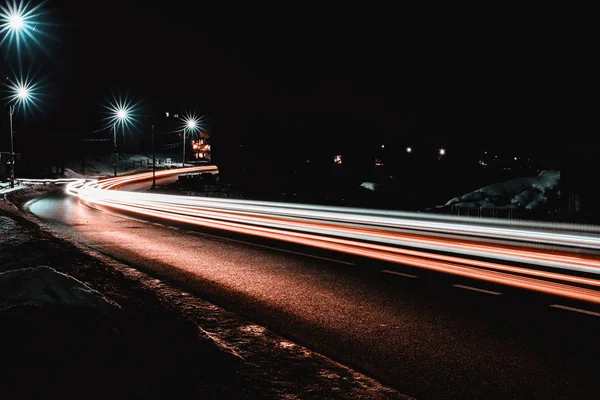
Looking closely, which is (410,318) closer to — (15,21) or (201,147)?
(15,21)

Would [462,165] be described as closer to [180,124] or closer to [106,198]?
[106,198]

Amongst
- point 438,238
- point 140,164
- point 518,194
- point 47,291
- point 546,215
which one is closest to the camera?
point 47,291

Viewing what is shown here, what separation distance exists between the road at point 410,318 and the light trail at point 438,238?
0.74 m

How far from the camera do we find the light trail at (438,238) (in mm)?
10039

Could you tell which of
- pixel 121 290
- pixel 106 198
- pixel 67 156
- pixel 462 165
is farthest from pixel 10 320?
pixel 67 156

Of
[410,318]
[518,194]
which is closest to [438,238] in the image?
[410,318]

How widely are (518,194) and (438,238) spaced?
16.9m

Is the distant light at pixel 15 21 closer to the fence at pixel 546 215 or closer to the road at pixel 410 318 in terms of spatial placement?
the road at pixel 410 318

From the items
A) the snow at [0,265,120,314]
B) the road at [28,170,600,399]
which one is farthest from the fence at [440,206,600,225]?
the snow at [0,265,120,314]

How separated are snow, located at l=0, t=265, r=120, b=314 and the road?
7.29 ft

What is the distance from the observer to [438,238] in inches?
596

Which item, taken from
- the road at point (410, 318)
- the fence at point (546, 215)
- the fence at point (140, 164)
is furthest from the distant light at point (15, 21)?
the fence at point (140, 164)

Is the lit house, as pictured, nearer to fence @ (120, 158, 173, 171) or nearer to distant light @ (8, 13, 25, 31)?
fence @ (120, 158, 173, 171)

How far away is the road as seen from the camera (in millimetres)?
5066
